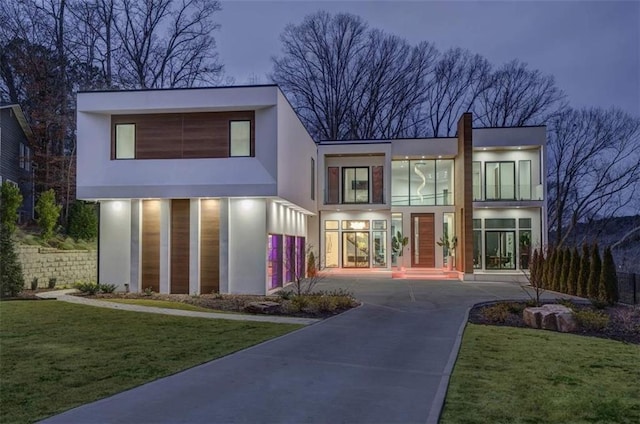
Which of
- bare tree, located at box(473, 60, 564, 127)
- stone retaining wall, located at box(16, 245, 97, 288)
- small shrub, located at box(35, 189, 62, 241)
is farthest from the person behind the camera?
bare tree, located at box(473, 60, 564, 127)

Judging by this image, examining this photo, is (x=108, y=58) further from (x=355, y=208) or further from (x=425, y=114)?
(x=425, y=114)

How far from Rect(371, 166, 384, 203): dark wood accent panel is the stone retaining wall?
1432cm

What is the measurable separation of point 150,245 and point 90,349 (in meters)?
10.0

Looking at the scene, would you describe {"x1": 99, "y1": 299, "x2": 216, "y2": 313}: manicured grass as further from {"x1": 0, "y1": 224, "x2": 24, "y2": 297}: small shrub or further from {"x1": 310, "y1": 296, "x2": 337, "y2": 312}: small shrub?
{"x1": 0, "y1": 224, "x2": 24, "y2": 297}: small shrub

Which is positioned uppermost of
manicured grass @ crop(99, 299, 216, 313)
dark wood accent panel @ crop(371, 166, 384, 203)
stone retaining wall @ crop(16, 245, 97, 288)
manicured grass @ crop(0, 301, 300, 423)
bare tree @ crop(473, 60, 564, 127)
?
bare tree @ crop(473, 60, 564, 127)

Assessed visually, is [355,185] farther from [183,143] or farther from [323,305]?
[323,305]

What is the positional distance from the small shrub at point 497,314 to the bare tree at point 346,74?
28.2m

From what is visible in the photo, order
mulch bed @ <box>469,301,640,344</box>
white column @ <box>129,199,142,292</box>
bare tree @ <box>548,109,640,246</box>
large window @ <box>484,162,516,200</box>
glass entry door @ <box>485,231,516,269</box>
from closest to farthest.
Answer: mulch bed @ <box>469,301,640,344</box> → white column @ <box>129,199,142,292</box> → glass entry door @ <box>485,231,516,269</box> → large window @ <box>484,162,516,200</box> → bare tree @ <box>548,109,640,246</box>

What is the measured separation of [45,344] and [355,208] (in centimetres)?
1993

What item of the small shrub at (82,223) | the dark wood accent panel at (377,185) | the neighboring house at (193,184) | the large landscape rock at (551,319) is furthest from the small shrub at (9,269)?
the dark wood accent panel at (377,185)

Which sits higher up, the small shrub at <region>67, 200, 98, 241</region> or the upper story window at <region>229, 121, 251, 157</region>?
the upper story window at <region>229, 121, 251, 157</region>

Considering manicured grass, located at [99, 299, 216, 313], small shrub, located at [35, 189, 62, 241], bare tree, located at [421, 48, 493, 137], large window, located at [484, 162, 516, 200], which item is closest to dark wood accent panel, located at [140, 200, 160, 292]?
manicured grass, located at [99, 299, 216, 313]

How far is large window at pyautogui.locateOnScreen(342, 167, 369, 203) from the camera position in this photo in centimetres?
2863

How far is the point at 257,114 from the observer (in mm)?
17812
